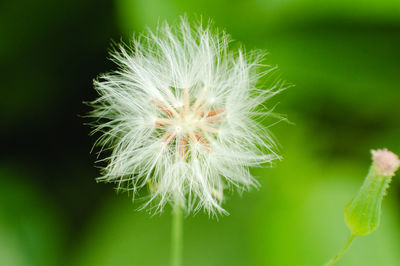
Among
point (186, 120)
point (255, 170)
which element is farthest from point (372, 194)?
point (255, 170)

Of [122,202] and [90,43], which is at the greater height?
[90,43]

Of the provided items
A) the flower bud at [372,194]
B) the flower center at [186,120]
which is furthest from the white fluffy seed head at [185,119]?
the flower bud at [372,194]

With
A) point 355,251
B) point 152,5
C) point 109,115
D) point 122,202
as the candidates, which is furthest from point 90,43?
point 355,251

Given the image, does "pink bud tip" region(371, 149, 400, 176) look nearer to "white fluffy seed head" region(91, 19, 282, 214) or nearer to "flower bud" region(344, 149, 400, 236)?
"flower bud" region(344, 149, 400, 236)

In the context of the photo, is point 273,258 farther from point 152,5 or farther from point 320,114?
point 152,5

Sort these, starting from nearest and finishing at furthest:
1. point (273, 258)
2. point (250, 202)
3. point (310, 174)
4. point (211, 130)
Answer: point (211, 130)
point (273, 258)
point (250, 202)
point (310, 174)
